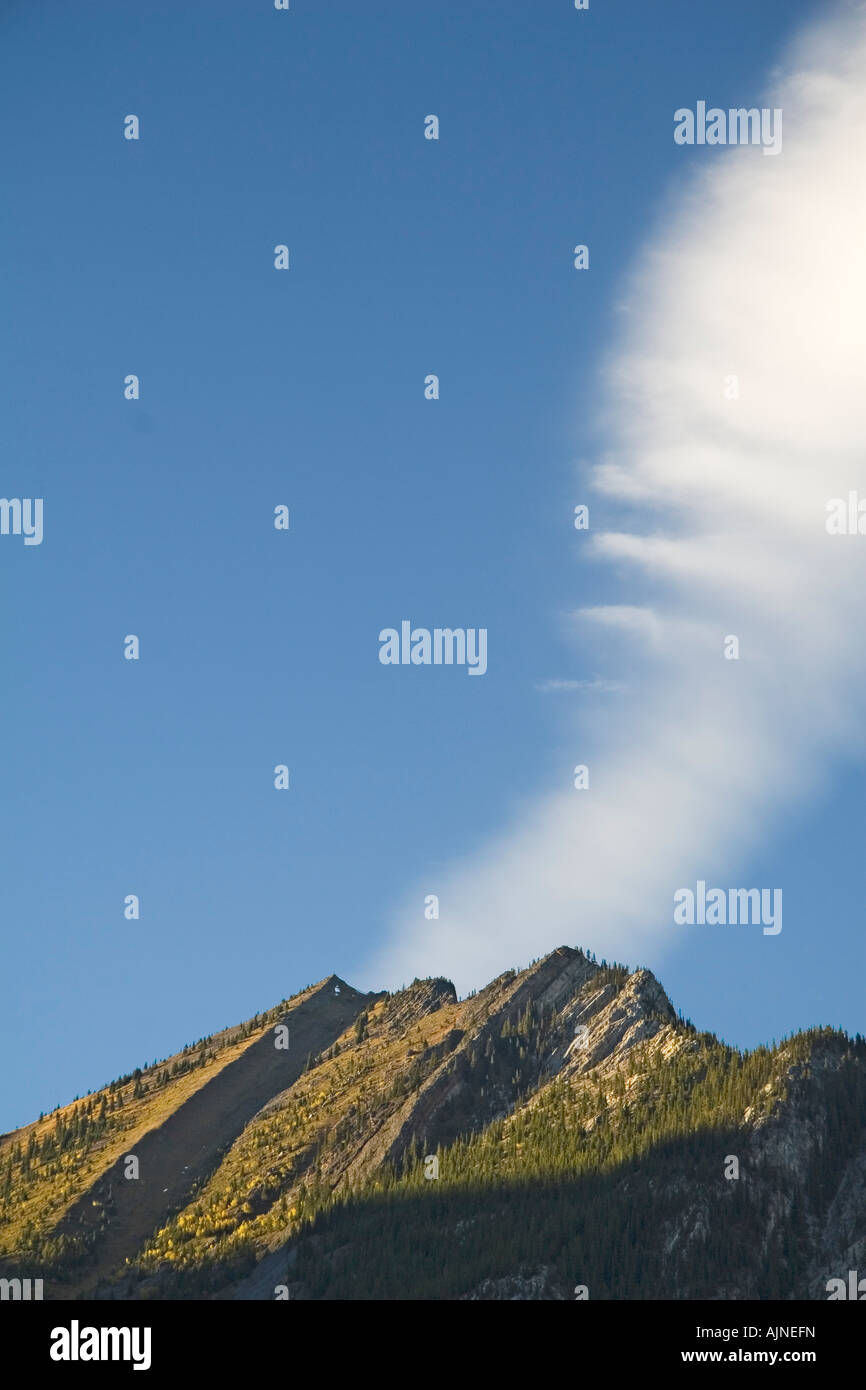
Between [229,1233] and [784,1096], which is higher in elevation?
[784,1096]

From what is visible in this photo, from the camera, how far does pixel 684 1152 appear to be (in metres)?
173

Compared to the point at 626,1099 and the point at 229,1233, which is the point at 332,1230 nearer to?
the point at 229,1233

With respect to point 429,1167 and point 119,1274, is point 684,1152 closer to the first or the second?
point 429,1167

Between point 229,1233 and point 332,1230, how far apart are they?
2303cm
